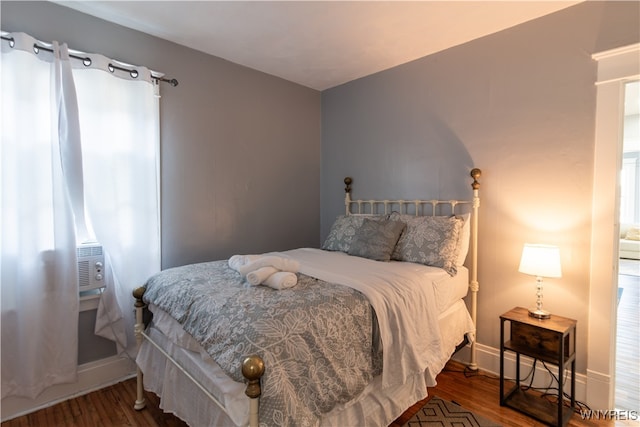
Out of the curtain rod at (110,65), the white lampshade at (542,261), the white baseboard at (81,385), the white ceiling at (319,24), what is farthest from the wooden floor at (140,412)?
the white ceiling at (319,24)

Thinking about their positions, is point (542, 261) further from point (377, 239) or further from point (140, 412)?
point (140, 412)

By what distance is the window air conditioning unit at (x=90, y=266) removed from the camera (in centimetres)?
220

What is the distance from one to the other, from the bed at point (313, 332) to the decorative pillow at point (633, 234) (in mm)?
6123

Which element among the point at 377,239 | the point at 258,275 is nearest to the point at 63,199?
the point at 258,275

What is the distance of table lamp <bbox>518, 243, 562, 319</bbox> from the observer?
6.43 feet

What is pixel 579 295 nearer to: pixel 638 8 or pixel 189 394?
pixel 638 8

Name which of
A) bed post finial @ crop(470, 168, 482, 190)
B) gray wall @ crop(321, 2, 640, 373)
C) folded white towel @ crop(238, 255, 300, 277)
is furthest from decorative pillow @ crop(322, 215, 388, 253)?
folded white towel @ crop(238, 255, 300, 277)

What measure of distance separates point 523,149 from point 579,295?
1.08 meters

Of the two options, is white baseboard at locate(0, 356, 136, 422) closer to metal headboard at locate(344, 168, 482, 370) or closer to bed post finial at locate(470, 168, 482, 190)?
metal headboard at locate(344, 168, 482, 370)

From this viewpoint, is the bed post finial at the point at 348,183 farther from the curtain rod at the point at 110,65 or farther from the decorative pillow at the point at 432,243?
the curtain rod at the point at 110,65

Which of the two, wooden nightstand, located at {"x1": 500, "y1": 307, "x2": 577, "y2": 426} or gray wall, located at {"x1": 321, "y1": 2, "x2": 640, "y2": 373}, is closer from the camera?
wooden nightstand, located at {"x1": 500, "y1": 307, "x2": 577, "y2": 426}

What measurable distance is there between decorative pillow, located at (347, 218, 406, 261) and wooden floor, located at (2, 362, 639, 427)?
1044mm

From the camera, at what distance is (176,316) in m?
1.68

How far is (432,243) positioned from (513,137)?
101 cm
